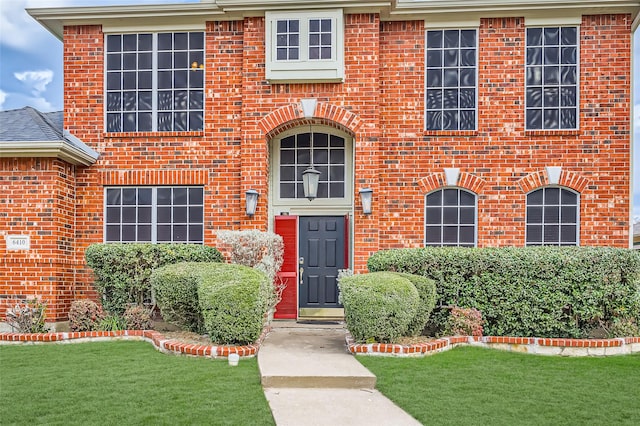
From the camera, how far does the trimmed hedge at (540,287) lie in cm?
910

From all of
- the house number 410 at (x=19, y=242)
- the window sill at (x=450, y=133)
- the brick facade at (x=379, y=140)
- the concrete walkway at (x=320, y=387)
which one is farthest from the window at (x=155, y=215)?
the window sill at (x=450, y=133)

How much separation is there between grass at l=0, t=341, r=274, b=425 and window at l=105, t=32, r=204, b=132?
5058 mm

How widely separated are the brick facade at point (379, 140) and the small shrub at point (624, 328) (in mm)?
2166

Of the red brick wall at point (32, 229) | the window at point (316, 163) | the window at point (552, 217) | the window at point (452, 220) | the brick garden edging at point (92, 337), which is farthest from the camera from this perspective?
the window at point (316, 163)

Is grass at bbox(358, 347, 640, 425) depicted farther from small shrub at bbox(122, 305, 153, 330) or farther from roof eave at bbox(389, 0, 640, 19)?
roof eave at bbox(389, 0, 640, 19)

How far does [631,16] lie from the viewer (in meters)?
11.1

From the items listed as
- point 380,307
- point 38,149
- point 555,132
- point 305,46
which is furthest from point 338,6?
point 38,149

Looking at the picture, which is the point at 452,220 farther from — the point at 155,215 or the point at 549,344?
the point at 155,215

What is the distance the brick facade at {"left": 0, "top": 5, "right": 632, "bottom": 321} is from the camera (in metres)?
11.0

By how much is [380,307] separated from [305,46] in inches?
215

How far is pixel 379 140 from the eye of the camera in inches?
446

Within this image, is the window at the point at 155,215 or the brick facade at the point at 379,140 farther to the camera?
the window at the point at 155,215

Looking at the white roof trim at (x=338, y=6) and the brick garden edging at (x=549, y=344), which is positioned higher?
the white roof trim at (x=338, y=6)

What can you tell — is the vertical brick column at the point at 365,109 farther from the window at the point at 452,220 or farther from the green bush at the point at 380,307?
the green bush at the point at 380,307
